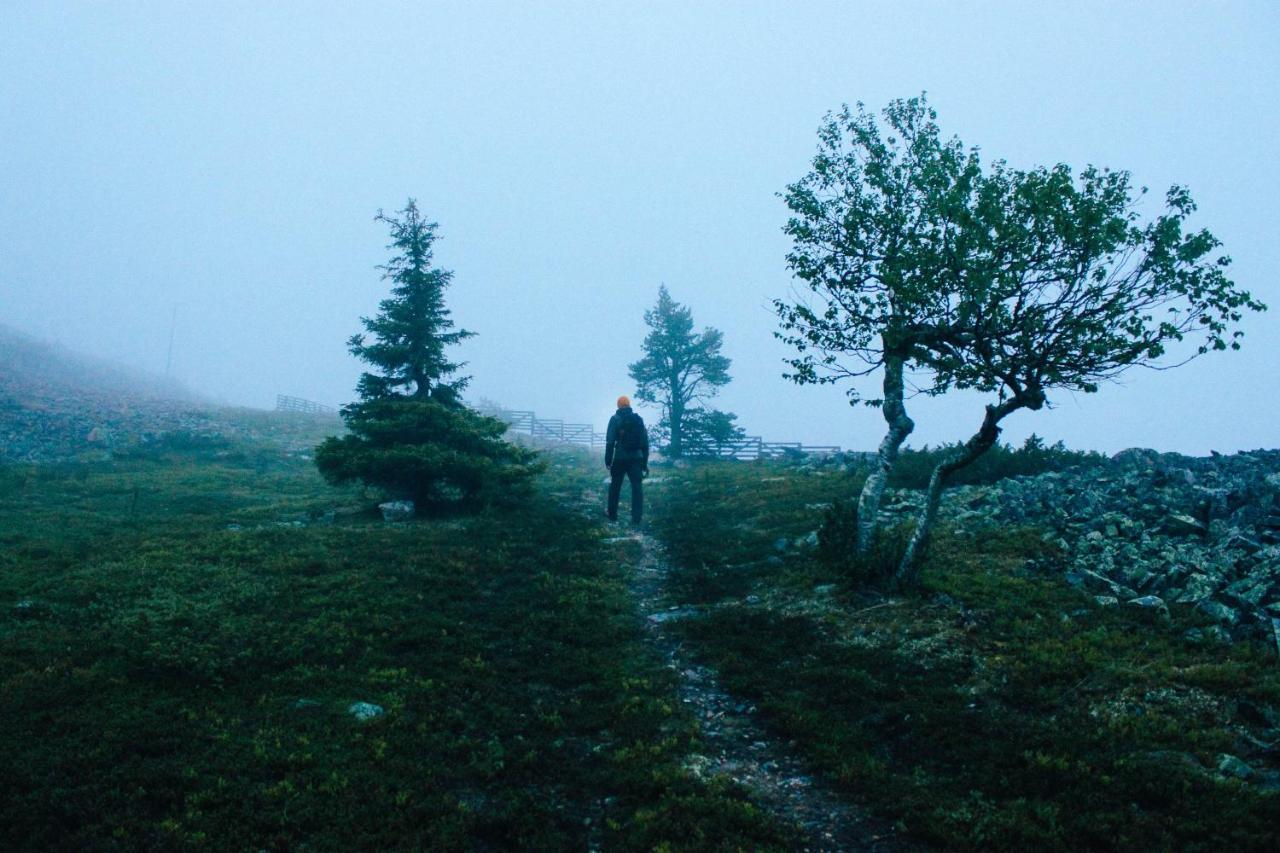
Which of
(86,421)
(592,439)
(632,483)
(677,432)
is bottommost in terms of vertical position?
(86,421)

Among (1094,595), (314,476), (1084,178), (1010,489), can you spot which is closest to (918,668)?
(1094,595)

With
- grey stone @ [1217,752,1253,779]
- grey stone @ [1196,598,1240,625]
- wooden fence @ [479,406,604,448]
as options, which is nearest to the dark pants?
grey stone @ [1196,598,1240,625]

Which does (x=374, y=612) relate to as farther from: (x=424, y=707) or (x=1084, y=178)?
(x=1084, y=178)

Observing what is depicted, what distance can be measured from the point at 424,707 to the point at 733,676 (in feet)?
14.5

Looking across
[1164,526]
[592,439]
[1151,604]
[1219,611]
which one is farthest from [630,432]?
[592,439]

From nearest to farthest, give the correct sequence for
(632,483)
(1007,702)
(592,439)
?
(1007,702)
(632,483)
(592,439)

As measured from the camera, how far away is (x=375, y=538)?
1741 centimetres

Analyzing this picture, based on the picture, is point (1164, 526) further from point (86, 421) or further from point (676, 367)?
point (86, 421)

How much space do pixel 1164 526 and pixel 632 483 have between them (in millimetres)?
13395

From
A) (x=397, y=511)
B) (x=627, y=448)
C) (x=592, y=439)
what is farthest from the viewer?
(x=592, y=439)

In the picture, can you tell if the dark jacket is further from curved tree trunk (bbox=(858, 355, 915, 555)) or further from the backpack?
curved tree trunk (bbox=(858, 355, 915, 555))

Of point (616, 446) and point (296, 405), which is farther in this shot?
point (296, 405)

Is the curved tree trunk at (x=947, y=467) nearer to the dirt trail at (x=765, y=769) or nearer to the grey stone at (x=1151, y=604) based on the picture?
the grey stone at (x=1151, y=604)

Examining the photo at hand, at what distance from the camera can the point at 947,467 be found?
39.3ft
